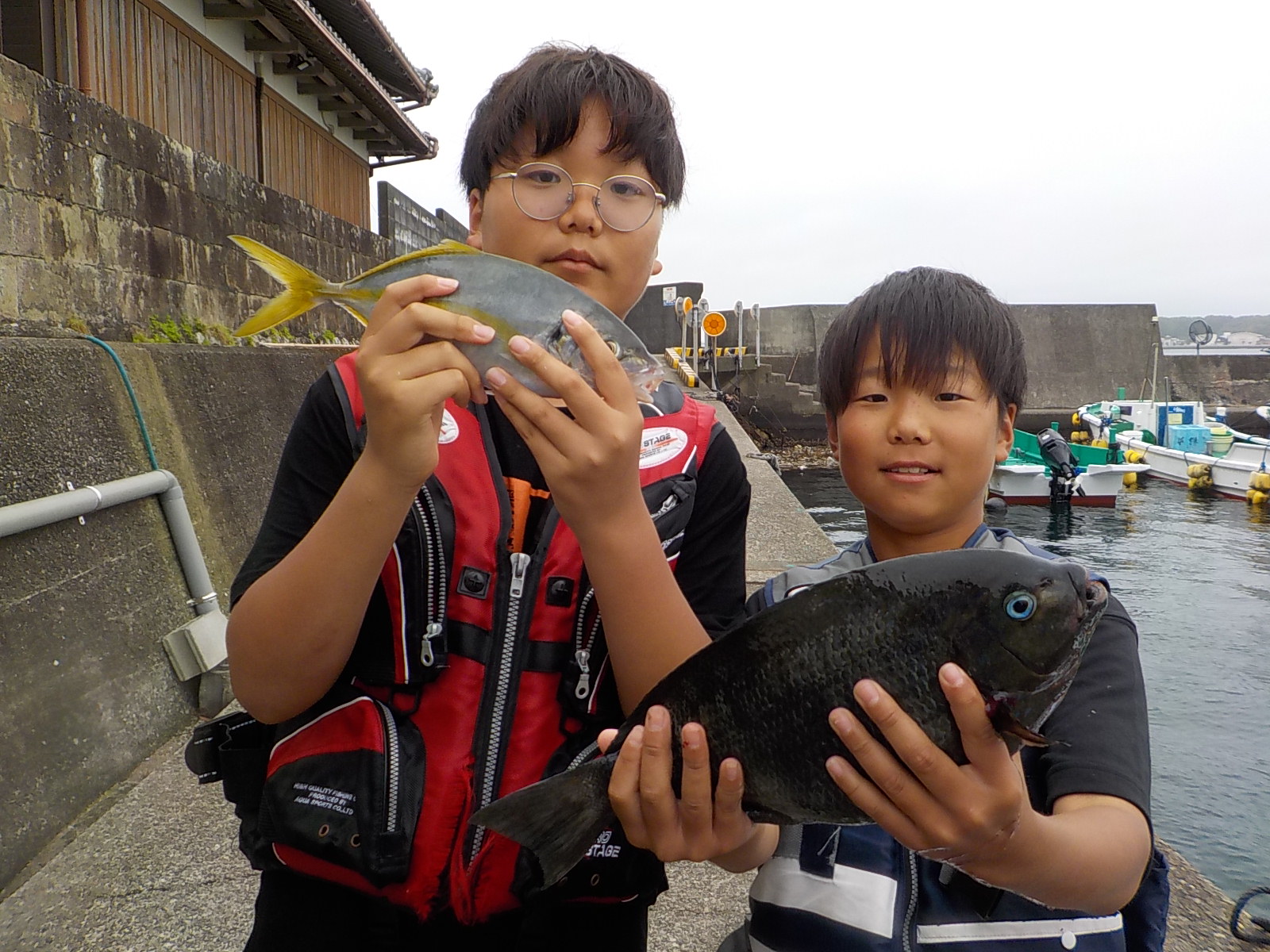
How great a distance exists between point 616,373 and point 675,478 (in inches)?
14.4

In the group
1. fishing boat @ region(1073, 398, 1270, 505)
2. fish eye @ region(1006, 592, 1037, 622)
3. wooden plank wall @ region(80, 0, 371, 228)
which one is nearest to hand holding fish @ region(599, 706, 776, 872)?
fish eye @ region(1006, 592, 1037, 622)

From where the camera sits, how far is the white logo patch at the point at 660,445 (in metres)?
1.79

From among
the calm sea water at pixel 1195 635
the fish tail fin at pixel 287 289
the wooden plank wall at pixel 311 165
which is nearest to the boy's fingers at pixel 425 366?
the fish tail fin at pixel 287 289

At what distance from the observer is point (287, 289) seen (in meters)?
1.85

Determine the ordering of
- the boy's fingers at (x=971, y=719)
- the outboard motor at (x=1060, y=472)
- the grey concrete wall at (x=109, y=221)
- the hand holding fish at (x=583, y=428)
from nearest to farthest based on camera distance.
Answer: the boy's fingers at (x=971, y=719) → the hand holding fish at (x=583, y=428) → the grey concrete wall at (x=109, y=221) → the outboard motor at (x=1060, y=472)

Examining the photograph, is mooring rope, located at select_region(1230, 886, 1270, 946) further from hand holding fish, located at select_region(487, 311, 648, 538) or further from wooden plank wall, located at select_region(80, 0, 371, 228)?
wooden plank wall, located at select_region(80, 0, 371, 228)

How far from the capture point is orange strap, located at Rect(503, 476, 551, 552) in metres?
1.70

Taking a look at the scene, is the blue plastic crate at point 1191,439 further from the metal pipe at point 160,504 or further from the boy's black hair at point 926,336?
the metal pipe at point 160,504

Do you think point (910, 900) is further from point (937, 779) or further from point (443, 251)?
point (443, 251)

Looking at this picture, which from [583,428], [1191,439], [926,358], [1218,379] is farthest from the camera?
[1218,379]

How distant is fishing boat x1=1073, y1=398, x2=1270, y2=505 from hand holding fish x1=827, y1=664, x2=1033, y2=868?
2185cm

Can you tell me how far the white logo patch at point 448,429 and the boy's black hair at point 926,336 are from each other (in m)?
0.94

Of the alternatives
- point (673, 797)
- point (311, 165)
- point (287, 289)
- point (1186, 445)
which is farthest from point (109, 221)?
point (1186, 445)

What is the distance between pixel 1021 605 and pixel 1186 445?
994 inches
